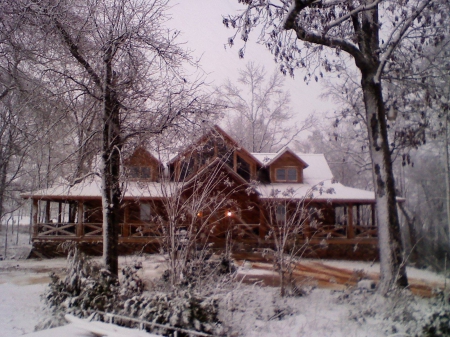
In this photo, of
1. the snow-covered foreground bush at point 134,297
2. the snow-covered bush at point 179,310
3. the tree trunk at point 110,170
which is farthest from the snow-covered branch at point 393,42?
the tree trunk at point 110,170

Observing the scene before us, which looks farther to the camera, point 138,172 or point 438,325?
point 138,172

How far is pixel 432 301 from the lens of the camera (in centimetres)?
345

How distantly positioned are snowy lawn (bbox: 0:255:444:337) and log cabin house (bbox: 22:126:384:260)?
0.78 metres

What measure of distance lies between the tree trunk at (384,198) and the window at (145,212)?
3432 mm

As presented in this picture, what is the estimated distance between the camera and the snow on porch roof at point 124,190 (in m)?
5.30

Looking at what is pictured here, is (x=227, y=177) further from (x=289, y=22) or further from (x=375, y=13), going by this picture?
(x=375, y=13)

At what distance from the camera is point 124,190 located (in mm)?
5672

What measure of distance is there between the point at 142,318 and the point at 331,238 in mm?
4076

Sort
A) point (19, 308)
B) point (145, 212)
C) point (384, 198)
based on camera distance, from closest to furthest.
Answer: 1. point (19, 308)
2. point (384, 198)
3. point (145, 212)

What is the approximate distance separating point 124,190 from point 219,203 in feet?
4.65

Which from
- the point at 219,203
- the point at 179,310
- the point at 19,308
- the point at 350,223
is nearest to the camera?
the point at 179,310

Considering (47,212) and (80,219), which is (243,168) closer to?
(80,219)

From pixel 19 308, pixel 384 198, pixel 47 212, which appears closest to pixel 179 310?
pixel 19 308

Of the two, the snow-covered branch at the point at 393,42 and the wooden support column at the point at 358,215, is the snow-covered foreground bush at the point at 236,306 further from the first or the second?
the snow-covered branch at the point at 393,42
